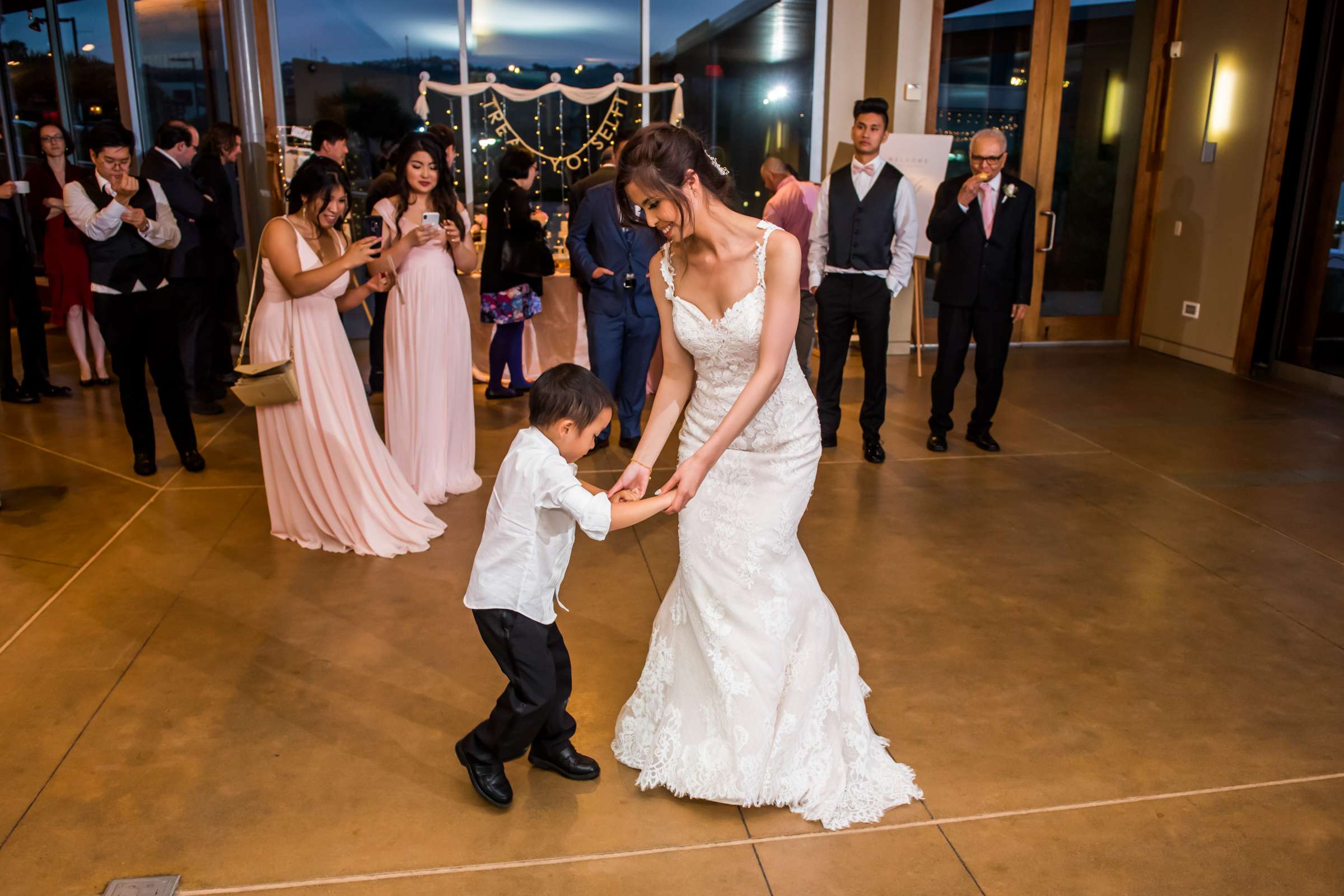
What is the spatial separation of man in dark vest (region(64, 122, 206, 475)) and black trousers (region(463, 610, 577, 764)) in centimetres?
339

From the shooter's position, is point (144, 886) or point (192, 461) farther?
point (192, 461)

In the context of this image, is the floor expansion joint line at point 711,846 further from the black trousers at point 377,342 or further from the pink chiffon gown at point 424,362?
the black trousers at point 377,342

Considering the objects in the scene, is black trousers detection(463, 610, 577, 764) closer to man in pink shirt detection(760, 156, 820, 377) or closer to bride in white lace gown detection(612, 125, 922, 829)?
bride in white lace gown detection(612, 125, 922, 829)

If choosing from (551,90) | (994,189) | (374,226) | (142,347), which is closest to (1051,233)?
(994,189)

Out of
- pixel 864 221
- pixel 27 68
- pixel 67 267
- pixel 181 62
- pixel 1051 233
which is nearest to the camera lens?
pixel 864 221

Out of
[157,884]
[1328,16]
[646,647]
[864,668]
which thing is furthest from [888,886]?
[1328,16]

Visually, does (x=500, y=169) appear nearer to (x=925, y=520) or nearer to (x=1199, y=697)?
(x=925, y=520)

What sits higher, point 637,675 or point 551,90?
point 551,90

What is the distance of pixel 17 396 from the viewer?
689 cm

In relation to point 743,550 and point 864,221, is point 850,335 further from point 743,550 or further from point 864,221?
point 743,550

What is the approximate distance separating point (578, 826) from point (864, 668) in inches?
48.1

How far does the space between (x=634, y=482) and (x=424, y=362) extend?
2.76m

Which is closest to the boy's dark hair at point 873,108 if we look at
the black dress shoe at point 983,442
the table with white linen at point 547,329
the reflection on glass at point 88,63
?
the black dress shoe at point 983,442

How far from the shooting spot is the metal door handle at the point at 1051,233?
353 inches
